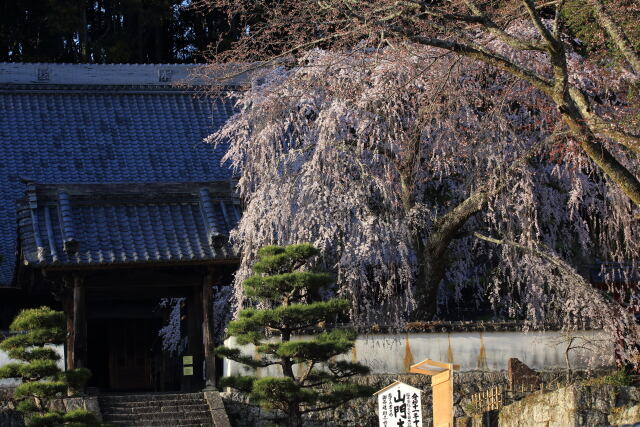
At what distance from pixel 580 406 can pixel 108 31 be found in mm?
21083

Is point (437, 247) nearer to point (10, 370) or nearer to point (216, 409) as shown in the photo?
point (216, 409)

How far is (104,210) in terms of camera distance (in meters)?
16.5

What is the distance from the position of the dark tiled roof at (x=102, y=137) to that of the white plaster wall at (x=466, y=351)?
7709mm

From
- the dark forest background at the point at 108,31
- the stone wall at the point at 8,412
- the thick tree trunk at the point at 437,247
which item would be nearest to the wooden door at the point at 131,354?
the stone wall at the point at 8,412

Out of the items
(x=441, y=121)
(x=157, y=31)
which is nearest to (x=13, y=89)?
(x=157, y=31)

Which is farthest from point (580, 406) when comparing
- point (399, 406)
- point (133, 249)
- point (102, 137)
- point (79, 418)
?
point (102, 137)

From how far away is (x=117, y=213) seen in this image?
16.5 meters

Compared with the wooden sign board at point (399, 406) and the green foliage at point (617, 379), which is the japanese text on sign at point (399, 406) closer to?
the wooden sign board at point (399, 406)

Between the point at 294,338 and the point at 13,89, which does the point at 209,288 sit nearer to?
the point at 294,338

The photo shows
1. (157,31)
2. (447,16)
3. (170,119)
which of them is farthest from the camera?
(157,31)

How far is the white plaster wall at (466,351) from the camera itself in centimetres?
1523

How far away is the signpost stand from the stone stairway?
13.1 feet

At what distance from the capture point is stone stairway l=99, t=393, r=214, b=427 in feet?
47.6

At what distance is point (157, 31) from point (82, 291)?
15826mm
